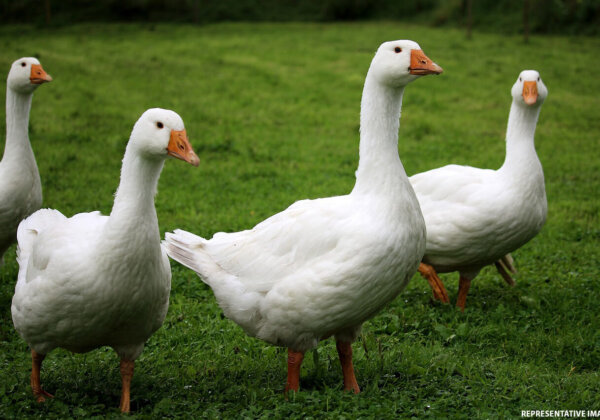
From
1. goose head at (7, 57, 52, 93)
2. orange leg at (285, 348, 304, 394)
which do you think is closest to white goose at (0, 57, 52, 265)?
goose head at (7, 57, 52, 93)

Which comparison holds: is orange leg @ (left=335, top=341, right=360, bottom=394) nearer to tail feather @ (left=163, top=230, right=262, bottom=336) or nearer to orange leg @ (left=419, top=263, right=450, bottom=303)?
tail feather @ (left=163, top=230, right=262, bottom=336)

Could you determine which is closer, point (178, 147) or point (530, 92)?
point (178, 147)

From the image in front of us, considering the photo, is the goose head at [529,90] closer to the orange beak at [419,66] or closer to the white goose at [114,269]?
the orange beak at [419,66]

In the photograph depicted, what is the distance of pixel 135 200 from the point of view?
3949 mm

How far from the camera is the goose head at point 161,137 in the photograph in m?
3.86

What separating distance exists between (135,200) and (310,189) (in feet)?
18.6

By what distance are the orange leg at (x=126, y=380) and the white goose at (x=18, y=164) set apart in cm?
227

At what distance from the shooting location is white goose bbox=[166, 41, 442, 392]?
13.2 feet

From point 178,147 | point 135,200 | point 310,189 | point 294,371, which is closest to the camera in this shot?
point 178,147

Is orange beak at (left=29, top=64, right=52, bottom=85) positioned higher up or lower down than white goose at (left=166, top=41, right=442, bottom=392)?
higher up

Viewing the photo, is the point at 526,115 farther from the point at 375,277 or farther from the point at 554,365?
the point at 375,277

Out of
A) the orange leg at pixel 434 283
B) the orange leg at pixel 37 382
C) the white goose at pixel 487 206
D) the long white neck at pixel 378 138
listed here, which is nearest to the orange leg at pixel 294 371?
the long white neck at pixel 378 138

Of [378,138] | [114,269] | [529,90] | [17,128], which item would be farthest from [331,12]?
[114,269]

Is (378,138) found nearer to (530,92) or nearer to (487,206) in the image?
(487,206)
